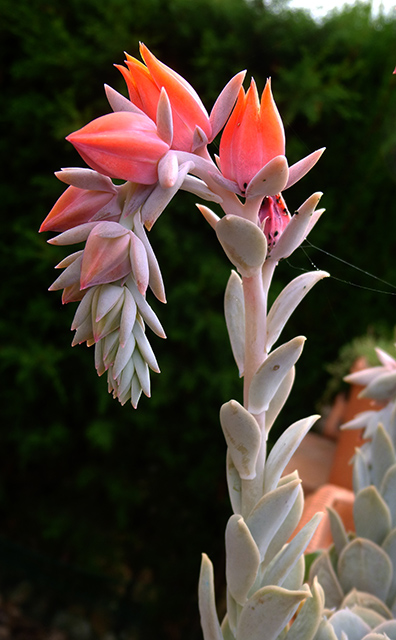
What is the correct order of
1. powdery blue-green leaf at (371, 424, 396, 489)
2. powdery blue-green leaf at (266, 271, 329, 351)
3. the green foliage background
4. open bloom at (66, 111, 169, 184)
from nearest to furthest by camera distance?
open bloom at (66, 111, 169, 184) < powdery blue-green leaf at (266, 271, 329, 351) < powdery blue-green leaf at (371, 424, 396, 489) < the green foliage background

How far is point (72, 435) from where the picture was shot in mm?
1368

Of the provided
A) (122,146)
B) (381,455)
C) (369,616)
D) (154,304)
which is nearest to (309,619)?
(369,616)

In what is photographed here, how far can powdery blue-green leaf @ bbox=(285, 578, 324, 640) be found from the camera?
1.27 ft

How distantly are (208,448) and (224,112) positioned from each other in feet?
3.81

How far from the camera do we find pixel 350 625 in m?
0.47

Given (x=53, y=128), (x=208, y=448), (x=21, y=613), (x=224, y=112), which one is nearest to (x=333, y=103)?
(x=53, y=128)

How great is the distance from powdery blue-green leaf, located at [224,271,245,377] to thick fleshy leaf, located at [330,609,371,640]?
248mm

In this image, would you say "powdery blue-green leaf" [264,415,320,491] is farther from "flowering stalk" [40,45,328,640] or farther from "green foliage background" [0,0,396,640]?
"green foliage background" [0,0,396,640]

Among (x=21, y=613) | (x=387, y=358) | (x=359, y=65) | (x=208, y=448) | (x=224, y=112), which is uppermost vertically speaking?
(x=359, y=65)

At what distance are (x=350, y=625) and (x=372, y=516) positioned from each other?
0.37 ft

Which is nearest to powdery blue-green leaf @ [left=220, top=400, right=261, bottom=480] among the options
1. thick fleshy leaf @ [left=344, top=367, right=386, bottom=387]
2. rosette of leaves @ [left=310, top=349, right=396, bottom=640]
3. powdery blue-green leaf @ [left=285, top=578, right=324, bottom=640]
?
powdery blue-green leaf @ [left=285, top=578, right=324, bottom=640]

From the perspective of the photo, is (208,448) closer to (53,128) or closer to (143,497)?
(143,497)

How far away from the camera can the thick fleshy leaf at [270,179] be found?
0.93ft

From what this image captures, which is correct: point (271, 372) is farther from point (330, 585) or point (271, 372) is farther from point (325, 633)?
point (330, 585)
